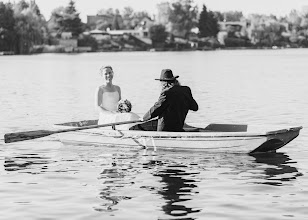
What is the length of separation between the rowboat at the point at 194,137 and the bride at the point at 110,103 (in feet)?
0.87

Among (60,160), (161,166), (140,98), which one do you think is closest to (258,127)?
(161,166)

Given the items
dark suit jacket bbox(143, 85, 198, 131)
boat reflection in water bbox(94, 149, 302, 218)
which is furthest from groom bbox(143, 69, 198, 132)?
boat reflection in water bbox(94, 149, 302, 218)

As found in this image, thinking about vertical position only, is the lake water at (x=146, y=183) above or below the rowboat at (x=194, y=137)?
below

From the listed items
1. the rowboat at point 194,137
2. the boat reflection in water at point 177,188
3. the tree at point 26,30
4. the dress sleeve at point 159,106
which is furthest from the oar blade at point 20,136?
the tree at point 26,30

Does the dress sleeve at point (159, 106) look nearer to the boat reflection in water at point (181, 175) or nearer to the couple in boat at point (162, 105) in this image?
the couple in boat at point (162, 105)

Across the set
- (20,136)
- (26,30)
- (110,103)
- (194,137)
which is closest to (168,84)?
(194,137)

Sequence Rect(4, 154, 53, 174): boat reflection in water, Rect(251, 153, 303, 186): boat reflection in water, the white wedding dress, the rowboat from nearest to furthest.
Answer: Rect(251, 153, 303, 186): boat reflection in water < Rect(4, 154, 53, 174): boat reflection in water < the rowboat < the white wedding dress

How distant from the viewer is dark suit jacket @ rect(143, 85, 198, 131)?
18000mm

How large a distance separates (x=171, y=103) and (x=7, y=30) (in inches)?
6323

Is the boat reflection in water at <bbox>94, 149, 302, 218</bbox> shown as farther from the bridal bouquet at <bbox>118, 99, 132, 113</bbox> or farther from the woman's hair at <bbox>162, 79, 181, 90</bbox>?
the woman's hair at <bbox>162, 79, 181, 90</bbox>

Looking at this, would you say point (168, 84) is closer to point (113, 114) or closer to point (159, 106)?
point (159, 106)

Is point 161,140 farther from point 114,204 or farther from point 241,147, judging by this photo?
point 114,204

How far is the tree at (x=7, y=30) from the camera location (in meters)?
176

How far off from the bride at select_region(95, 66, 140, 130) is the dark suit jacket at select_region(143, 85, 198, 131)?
3.07 ft
